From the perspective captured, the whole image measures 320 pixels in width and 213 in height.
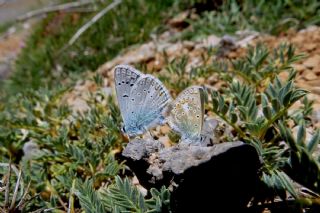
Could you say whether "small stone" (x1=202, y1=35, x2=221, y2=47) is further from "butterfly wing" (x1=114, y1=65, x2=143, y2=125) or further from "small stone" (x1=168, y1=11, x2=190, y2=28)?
"butterfly wing" (x1=114, y1=65, x2=143, y2=125)

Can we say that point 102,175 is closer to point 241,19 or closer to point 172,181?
point 172,181

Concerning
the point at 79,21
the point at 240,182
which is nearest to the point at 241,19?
the point at 79,21

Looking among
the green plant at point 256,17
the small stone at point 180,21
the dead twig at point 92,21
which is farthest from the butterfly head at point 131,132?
the dead twig at point 92,21

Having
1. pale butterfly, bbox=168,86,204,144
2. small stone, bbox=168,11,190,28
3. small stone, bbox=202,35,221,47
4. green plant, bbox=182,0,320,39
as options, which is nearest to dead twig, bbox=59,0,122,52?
small stone, bbox=168,11,190,28

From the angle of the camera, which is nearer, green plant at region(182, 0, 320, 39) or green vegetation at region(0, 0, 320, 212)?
green vegetation at region(0, 0, 320, 212)

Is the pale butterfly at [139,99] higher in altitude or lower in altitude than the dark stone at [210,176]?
higher

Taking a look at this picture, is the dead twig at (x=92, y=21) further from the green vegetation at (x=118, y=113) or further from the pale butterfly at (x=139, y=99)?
the pale butterfly at (x=139, y=99)

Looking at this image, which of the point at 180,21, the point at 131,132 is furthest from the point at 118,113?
the point at 180,21
